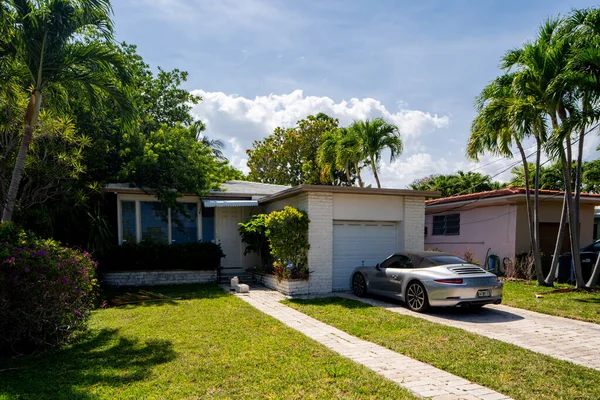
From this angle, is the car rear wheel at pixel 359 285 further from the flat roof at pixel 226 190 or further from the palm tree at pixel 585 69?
the palm tree at pixel 585 69

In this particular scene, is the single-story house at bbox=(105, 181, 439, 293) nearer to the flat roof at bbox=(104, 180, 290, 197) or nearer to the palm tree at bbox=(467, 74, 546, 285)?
the flat roof at bbox=(104, 180, 290, 197)

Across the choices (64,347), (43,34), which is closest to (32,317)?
(64,347)

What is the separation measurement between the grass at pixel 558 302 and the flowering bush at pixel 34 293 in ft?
30.0

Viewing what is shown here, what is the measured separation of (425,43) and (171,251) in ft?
32.6

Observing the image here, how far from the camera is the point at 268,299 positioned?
10023mm

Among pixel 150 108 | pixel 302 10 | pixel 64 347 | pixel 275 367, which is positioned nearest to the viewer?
pixel 275 367

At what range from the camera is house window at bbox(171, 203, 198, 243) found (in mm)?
13703

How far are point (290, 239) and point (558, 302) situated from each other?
664 cm

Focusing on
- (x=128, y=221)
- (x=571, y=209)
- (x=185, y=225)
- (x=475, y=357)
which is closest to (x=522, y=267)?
(x=571, y=209)

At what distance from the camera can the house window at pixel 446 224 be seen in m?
17.5

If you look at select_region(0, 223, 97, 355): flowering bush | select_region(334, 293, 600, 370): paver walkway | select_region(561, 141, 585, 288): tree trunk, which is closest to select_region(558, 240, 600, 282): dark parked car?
select_region(561, 141, 585, 288): tree trunk

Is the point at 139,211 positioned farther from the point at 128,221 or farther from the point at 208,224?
the point at 208,224

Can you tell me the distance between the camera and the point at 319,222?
35.2ft

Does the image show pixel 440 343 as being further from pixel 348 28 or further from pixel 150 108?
pixel 150 108
